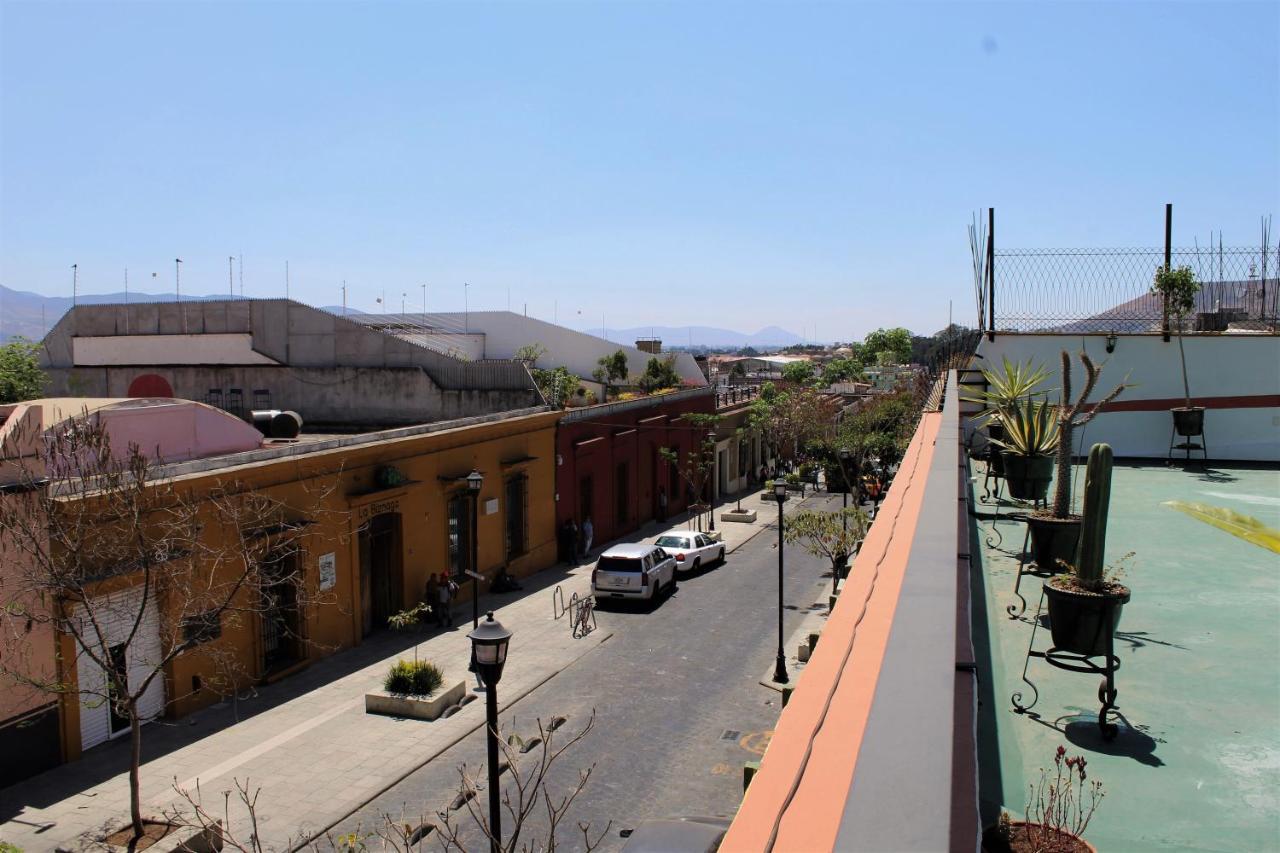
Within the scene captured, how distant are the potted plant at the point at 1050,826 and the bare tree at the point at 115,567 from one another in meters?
8.78

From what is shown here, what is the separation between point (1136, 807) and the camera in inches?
152

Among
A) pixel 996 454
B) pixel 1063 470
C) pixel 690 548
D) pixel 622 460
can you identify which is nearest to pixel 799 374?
pixel 622 460

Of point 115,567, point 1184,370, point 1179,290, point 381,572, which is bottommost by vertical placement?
point 381,572

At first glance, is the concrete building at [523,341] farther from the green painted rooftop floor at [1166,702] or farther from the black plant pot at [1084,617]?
the black plant pot at [1084,617]

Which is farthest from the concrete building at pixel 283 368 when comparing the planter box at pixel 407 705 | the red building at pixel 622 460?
the planter box at pixel 407 705

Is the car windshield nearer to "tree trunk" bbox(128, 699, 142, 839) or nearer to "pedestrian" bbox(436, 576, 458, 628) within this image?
"pedestrian" bbox(436, 576, 458, 628)

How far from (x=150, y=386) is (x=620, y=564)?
17404mm

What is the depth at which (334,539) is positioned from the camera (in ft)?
58.7

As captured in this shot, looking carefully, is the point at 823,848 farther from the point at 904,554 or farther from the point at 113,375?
the point at 113,375

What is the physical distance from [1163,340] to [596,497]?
19.3 metres

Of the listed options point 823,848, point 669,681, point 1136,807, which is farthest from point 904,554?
point 669,681

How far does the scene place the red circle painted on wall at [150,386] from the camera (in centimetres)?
2923

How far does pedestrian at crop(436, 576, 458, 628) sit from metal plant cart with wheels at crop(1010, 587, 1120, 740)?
16103 mm

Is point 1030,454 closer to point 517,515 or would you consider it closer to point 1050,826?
point 1050,826
